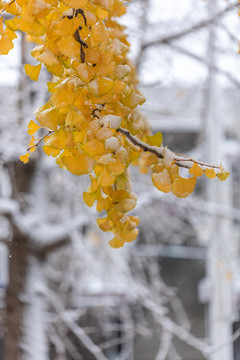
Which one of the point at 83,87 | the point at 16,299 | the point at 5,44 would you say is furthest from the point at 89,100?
the point at 16,299

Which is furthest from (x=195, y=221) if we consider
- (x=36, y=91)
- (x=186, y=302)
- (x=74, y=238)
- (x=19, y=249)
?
(x=186, y=302)

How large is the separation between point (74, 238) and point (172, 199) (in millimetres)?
611

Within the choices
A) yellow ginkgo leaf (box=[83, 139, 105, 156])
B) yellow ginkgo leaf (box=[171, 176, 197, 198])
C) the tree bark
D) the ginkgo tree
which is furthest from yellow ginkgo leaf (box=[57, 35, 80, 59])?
the tree bark

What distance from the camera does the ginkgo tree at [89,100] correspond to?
1.69ft

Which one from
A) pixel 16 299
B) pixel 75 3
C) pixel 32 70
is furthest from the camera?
pixel 16 299

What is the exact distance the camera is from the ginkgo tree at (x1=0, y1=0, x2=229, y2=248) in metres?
0.52

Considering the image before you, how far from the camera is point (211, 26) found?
7.19 feet

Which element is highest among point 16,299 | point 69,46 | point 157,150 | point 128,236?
point 69,46

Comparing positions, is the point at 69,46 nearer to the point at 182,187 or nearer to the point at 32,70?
the point at 32,70

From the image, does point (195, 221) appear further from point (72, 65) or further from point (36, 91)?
point (72, 65)

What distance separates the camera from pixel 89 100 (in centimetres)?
54

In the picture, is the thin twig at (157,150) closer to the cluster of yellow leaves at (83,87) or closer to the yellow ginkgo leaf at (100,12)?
the cluster of yellow leaves at (83,87)

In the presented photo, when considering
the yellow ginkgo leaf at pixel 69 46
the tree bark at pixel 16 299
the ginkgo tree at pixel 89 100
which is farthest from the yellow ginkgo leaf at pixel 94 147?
the tree bark at pixel 16 299

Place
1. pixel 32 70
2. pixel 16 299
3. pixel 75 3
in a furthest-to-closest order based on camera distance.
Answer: pixel 16 299, pixel 32 70, pixel 75 3
